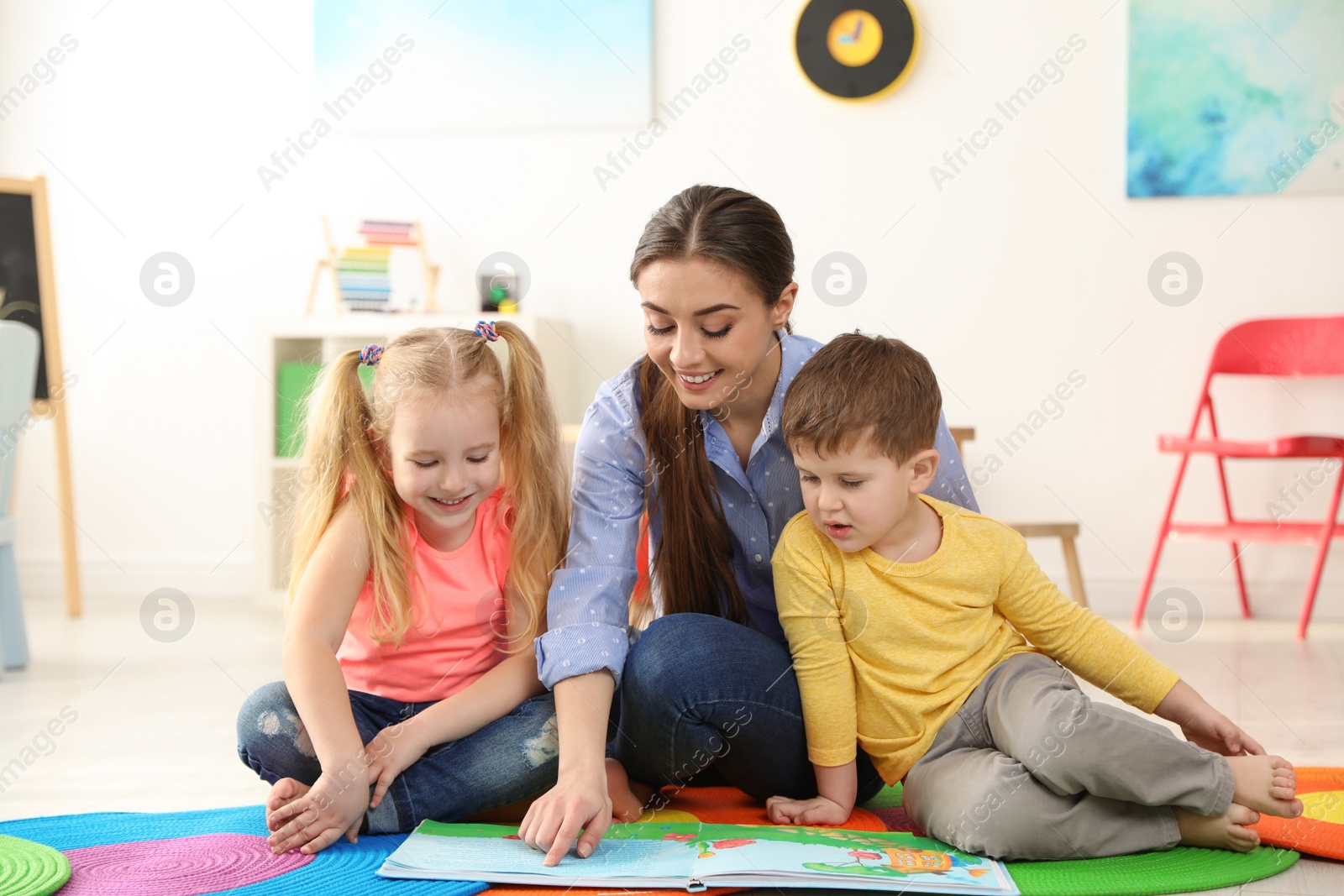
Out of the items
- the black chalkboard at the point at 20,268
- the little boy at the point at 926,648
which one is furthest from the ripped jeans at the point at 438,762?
the black chalkboard at the point at 20,268

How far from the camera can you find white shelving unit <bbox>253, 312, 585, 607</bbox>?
2.76 meters

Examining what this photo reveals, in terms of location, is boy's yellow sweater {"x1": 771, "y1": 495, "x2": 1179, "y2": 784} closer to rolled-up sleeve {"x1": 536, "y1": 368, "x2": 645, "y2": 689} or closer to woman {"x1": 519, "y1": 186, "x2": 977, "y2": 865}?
woman {"x1": 519, "y1": 186, "x2": 977, "y2": 865}

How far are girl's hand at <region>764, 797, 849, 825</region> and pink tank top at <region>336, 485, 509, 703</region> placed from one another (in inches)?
13.0

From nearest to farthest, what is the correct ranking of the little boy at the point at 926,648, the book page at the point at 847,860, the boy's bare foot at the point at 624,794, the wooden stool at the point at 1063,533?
1. the book page at the point at 847,860
2. the little boy at the point at 926,648
3. the boy's bare foot at the point at 624,794
4. the wooden stool at the point at 1063,533

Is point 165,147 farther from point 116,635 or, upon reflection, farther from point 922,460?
point 922,460

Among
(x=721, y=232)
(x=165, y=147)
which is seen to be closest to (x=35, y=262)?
(x=165, y=147)

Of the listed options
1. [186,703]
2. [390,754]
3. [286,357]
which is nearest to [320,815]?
[390,754]

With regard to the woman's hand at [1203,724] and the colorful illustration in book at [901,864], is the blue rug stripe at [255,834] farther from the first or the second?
the woman's hand at [1203,724]

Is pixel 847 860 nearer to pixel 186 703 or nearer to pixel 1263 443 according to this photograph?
pixel 186 703

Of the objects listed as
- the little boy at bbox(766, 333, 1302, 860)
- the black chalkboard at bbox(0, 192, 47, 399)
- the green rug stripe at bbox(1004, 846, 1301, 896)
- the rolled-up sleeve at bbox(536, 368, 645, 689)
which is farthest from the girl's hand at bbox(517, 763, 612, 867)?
the black chalkboard at bbox(0, 192, 47, 399)

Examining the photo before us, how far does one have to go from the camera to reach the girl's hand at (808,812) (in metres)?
1.13

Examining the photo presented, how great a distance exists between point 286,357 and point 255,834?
1.90m

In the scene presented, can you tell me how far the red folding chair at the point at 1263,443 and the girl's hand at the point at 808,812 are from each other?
1.69m

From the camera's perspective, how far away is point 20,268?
9.05 feet
